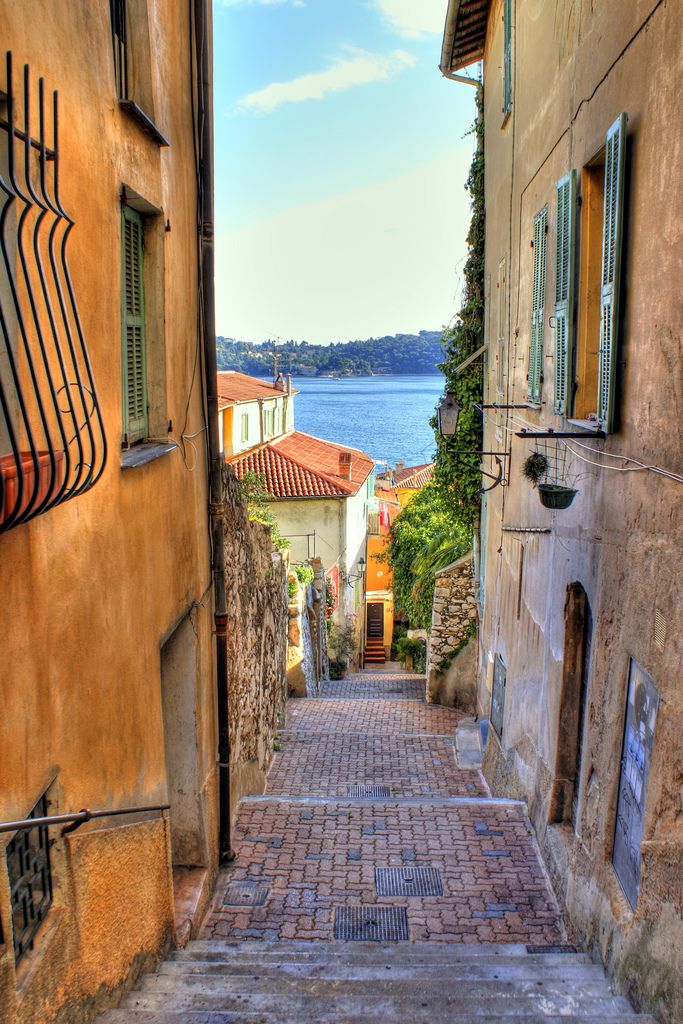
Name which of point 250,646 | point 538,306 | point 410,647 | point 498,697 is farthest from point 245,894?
point 410,647

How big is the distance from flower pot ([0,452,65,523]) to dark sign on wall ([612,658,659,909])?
3369mm

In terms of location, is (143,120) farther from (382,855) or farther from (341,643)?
(341,643)

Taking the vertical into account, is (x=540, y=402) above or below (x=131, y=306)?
below

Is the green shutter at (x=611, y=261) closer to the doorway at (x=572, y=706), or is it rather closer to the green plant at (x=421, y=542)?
the doorway at (x=572, y=706)

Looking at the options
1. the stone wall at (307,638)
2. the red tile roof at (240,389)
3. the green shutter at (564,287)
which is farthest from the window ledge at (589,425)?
the red tile roof at (240,389)

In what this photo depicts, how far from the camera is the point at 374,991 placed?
4.86 m

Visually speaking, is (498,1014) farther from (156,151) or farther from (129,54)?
(129,54)

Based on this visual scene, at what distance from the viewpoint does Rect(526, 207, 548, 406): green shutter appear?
26.7 feet

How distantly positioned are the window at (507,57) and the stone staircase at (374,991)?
941cm

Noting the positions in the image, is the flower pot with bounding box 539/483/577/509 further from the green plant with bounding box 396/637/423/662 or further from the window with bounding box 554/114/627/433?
the green plant with bounding box 396/637/423/662

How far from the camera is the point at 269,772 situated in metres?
11.8

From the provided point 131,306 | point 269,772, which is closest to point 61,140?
point 131,306

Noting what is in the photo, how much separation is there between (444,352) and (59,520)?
12.0 m

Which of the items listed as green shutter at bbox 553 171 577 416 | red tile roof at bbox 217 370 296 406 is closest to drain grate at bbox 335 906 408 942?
green shutter at bbox 553 171 577 416
